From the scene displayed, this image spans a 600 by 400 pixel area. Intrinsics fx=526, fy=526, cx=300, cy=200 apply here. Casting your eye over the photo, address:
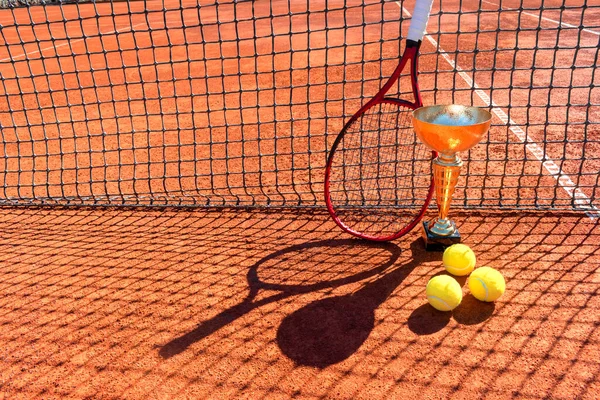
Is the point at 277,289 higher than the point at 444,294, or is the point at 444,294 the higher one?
the point at 444,294

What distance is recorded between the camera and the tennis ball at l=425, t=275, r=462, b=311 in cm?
279

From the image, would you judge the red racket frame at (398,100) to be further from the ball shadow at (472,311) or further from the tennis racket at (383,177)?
the ball shadow at (472,311)

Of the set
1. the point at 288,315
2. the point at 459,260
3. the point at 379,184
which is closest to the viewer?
the point at 288,315

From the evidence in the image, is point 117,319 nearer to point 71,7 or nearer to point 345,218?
point 345,218

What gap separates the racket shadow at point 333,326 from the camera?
103 inches

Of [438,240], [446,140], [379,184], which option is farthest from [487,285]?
[379,184]

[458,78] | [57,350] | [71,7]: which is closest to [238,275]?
[57,350]

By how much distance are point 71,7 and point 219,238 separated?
25.4m

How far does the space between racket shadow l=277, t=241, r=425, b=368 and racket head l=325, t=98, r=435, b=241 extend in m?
0.56

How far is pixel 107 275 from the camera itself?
131 inches

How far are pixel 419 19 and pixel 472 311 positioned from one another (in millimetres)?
1653

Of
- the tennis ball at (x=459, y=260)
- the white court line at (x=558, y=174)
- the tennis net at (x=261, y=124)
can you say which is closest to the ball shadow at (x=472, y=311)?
the tennis ball at (x=459, y=260)

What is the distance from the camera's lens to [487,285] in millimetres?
2832

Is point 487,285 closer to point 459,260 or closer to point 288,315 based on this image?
point 459,260
